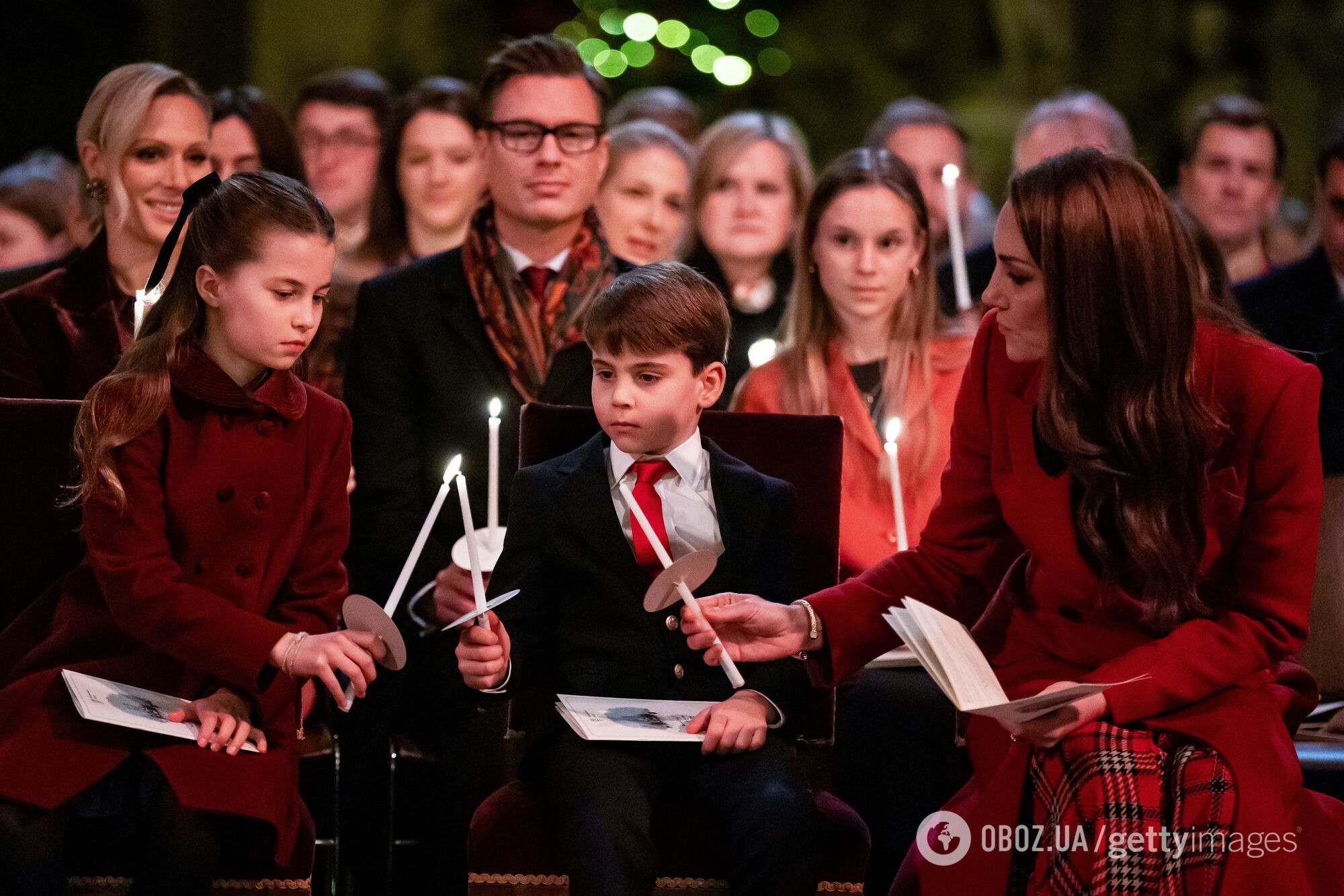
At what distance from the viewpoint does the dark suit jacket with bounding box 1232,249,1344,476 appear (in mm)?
4188

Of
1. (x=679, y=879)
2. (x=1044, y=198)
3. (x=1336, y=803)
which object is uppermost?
(x=1044, y=198)

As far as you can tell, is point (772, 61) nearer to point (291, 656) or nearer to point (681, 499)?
point (681, 499)

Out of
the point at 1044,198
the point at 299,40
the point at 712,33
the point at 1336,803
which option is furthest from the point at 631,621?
the point at 299,40

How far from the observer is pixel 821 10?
9297 mm

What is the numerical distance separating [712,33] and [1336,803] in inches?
239

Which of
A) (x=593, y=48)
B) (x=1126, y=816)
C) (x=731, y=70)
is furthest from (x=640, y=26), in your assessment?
(x=1126, y=816)

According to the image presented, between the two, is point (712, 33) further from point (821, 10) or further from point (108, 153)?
point (108, 153)

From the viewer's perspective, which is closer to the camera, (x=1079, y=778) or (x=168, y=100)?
(x=1079, y=778)

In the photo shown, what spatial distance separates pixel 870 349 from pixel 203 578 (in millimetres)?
1880

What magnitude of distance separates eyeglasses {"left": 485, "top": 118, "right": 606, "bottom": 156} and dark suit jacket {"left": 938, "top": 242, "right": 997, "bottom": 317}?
122cm

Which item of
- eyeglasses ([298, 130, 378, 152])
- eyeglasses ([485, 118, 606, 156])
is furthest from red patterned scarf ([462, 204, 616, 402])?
eyeglasses ([298, 130, 378, 152])

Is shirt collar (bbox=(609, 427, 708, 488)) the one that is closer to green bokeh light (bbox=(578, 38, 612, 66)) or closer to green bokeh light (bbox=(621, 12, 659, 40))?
green bokeh light (bbox=(621, 12, 659, 40))

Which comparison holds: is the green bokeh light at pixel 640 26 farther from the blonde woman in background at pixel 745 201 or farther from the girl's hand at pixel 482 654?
the girl's hand at pixel 482 654

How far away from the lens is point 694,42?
7750 millimetres
